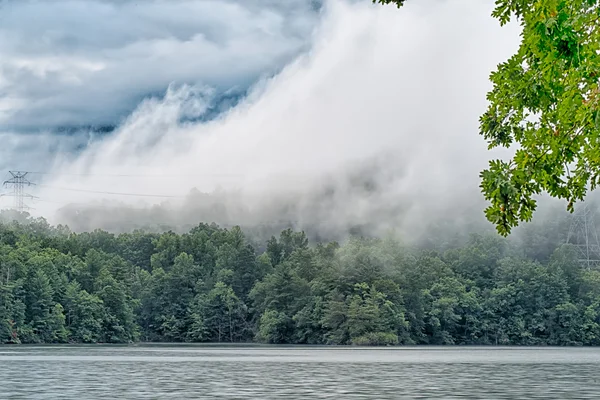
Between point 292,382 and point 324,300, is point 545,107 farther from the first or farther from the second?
point 324,300

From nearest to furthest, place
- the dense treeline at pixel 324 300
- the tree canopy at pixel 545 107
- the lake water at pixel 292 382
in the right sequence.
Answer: the tree canopy at pixel 545 107, the lake water at pixel 292 382, the dense treeline at pixel 324 300

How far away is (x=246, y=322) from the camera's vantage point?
175 metres

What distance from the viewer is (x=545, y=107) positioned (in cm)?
1334

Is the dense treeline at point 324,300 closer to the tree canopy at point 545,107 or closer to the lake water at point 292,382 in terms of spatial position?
the lake water at point 292,382

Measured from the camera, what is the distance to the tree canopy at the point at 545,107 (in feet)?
35.1

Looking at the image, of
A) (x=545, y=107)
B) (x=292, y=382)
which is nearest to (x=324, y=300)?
(x=292, y=382)

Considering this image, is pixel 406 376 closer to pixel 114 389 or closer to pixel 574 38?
pixel 114 389

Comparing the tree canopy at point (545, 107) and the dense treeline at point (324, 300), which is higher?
the dense treeline at point (324, 300)

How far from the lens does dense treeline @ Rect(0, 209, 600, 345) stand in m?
146

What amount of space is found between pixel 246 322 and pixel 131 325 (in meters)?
26.0

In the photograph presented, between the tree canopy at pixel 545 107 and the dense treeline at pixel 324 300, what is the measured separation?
130 meters

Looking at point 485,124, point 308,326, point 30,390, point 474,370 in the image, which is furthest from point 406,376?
point 308,326

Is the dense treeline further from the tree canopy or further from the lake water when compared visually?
the tree canopy

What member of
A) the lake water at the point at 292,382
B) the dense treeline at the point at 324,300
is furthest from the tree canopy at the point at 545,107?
the dense treeline at the point at 324,300
